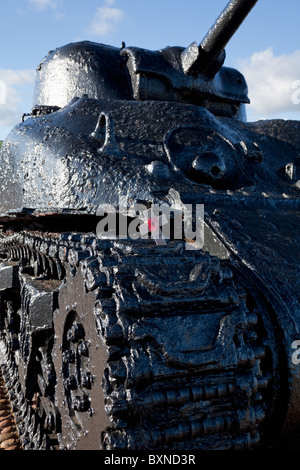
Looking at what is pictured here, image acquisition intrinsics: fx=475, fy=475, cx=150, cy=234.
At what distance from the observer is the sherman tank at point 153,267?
1.57 m

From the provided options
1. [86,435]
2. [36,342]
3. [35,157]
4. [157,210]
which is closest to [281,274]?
[157,210]

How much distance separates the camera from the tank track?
60.2 inches

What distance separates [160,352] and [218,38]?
9.03ft

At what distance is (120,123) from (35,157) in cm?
61

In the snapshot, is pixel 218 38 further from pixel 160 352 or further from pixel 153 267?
pixel 160 352

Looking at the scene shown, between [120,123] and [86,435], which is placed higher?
[120,123]

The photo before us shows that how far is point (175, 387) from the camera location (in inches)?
62.1

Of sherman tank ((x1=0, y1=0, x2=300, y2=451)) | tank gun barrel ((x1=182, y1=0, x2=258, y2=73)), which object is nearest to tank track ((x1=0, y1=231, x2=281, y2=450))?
sherman tank ((x1=0, y1=0, x2=300, y2=451))

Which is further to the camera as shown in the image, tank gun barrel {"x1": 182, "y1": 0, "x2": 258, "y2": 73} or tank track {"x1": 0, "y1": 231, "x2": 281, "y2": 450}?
tank gun barrel {"x1": 182, "y1": 0, "x2": 258, "y2": 73}

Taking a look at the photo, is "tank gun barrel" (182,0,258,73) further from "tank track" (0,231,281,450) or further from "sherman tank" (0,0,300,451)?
"tank track" (0,231,281,450)

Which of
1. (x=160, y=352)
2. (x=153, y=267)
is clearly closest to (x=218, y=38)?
(x=153, y=267)

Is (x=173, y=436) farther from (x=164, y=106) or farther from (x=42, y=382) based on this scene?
(x=164, y=106)

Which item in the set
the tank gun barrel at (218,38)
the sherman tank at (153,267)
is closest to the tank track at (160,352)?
the sherman tank at (153,267)

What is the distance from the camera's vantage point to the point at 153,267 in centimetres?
173
